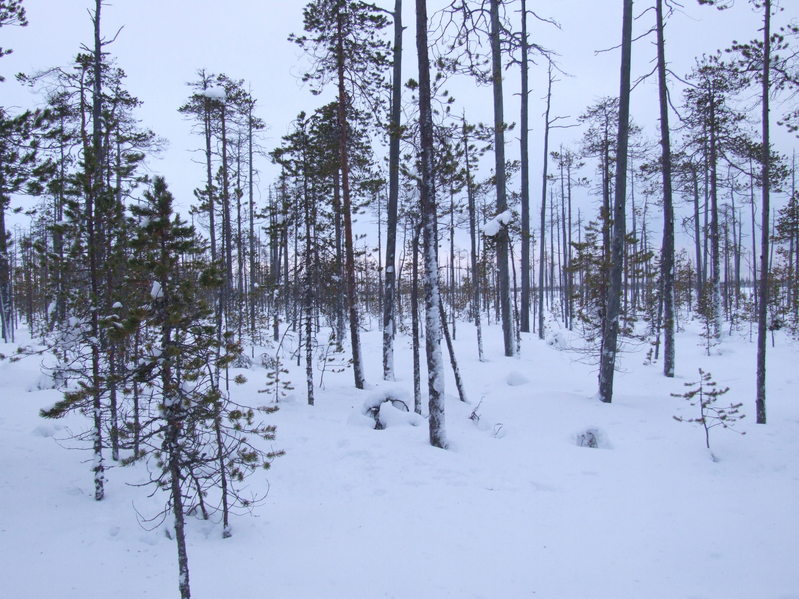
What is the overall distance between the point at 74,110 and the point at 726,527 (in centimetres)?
1883

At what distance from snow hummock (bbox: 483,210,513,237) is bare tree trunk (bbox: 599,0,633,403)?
275 cm

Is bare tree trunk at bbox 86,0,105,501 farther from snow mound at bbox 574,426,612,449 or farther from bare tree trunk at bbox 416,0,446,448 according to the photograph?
snow mound at bbox 574,426,612,449

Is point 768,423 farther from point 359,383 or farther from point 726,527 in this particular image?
point 359,383

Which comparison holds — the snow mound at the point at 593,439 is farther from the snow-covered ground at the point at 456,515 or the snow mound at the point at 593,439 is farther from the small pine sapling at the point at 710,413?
the small pine sapling at the point at 710,413

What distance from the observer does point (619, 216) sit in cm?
1032

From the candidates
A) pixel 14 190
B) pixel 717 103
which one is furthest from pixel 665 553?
pixel 717 103

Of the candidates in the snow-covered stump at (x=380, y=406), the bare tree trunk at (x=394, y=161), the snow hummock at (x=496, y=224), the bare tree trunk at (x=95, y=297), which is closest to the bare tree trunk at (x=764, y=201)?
the snow hummock at (x=496, y=224)

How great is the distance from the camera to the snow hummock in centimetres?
1092

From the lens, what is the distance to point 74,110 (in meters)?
13.1

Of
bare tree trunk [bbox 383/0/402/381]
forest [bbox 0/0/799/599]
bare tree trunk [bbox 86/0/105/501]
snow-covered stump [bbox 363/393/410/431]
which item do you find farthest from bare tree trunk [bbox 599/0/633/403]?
bare tree trunk [bbox 86/0/105/501]

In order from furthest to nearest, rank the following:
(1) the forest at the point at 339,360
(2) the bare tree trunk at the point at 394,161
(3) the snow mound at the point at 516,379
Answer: (3) the snow mound at the point at 516,379 → (2) the bare tree trunk at the point at 394,161 → (1) the forest at the point at 339,360

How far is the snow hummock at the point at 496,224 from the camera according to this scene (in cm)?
1092

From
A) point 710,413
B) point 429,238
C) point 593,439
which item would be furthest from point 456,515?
point 710,413

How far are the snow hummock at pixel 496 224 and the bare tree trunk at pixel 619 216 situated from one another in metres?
2.75
